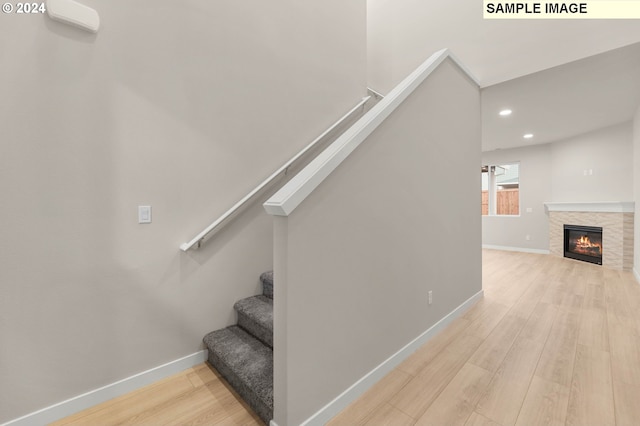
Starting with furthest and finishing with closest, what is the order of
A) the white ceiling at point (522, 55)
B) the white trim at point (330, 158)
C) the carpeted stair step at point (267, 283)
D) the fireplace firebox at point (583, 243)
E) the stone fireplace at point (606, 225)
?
the fireplace firebox at point (583, 243), the stone fireplace at point (606, 225), the white ceiling at point (522, 55), the carpeted stair step at point (267, 283), the white trim at point (330, 158)

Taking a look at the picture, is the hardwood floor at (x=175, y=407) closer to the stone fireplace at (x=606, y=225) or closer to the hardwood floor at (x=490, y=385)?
the hardwood floor at (x=490, y=385)

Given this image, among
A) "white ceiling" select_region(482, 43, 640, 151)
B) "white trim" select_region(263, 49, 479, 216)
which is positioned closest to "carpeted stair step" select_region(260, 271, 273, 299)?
"white trim" select_region(263, 49, 479, 216)

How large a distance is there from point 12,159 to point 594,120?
7593 millimetres

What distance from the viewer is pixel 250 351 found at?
1760mm

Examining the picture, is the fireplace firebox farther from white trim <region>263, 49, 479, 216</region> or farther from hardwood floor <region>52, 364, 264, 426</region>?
hardwood floor <region>52, 364, 264, 426</region>

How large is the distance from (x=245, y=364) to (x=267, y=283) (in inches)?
26.8

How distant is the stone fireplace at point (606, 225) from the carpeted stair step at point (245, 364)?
658 centimetres

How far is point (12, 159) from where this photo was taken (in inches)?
52.4

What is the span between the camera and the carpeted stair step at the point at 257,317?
1795 mm

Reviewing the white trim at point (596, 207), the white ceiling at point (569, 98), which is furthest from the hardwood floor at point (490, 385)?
the white trim at point (596, 207)

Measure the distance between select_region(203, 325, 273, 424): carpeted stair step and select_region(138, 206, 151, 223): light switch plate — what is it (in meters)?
0.92

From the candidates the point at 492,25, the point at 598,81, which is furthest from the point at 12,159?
the point at 598,81

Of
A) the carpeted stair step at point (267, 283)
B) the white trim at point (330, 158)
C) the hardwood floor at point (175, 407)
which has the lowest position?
the hardwood floor at point (175, 407)

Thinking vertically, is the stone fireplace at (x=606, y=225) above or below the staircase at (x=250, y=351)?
above
